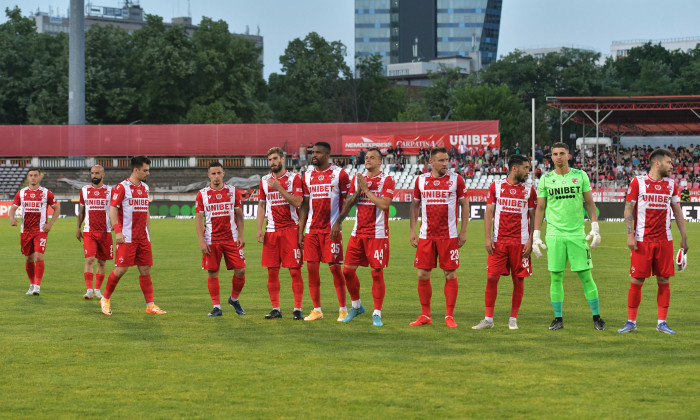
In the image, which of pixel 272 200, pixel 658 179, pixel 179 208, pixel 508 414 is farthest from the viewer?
pixel 179 208

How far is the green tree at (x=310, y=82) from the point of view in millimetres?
105125

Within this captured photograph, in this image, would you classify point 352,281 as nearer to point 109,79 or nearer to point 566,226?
point 566,226

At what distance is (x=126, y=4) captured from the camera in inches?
6708

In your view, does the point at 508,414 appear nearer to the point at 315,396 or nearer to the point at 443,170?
the point at 315,396

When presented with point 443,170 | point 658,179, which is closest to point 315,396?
point 443,170

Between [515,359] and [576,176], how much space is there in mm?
3129

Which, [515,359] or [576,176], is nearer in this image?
[515,359]

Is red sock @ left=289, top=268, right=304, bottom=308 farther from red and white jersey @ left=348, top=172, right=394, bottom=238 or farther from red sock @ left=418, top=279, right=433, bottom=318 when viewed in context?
red sock @ left=418, top=279, right=433, bottom=318

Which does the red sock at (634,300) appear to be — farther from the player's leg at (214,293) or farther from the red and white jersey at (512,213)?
the player's leg at (214,293)

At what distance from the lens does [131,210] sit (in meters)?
14.1

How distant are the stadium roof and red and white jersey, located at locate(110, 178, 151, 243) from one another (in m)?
37.9

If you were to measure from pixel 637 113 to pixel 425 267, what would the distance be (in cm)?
5209

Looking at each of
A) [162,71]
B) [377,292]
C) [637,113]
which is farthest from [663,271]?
[162,71]

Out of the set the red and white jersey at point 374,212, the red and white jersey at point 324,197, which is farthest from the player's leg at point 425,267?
the red and white jersey at point 324,197
